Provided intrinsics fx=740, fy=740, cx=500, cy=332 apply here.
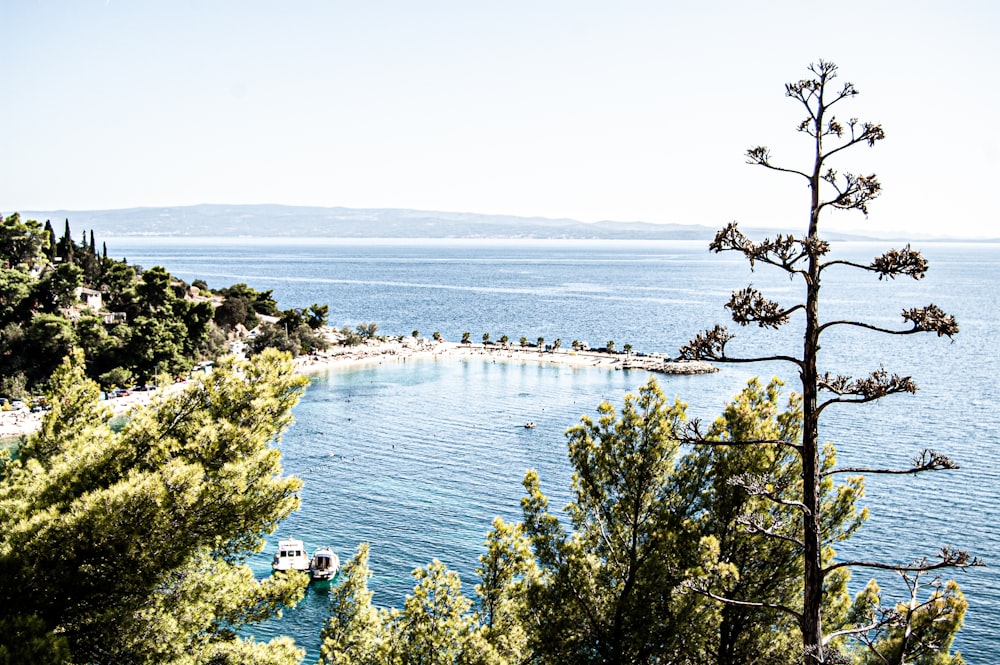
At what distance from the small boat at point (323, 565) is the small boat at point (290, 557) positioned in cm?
42

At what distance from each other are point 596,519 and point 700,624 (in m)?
2.57

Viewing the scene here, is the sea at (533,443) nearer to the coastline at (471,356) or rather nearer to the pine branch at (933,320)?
the pine branch at (933,320)

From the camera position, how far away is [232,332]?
8238 cm

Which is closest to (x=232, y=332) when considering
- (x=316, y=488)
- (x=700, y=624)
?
(x=316, y=488)

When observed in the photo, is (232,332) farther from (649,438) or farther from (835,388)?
(835,388)

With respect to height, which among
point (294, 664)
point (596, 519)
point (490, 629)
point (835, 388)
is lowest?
point (490, 629)

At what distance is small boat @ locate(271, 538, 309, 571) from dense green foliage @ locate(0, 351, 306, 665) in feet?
67.6

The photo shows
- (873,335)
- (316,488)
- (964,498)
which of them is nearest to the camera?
(964,498)

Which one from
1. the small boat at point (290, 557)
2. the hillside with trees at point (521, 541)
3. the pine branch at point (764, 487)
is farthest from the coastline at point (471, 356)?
the pine branch at point (764, 487)

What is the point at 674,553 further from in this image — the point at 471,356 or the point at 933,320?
the point at 471,356

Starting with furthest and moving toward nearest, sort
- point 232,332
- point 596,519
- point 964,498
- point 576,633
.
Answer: point 232,332 < point 964,498 < point 596,519 < point 576,633

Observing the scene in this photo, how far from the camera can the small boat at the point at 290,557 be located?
31000 millimetres

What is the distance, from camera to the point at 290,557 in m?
31.6

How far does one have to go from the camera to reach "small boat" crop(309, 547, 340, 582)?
30.3 meters
